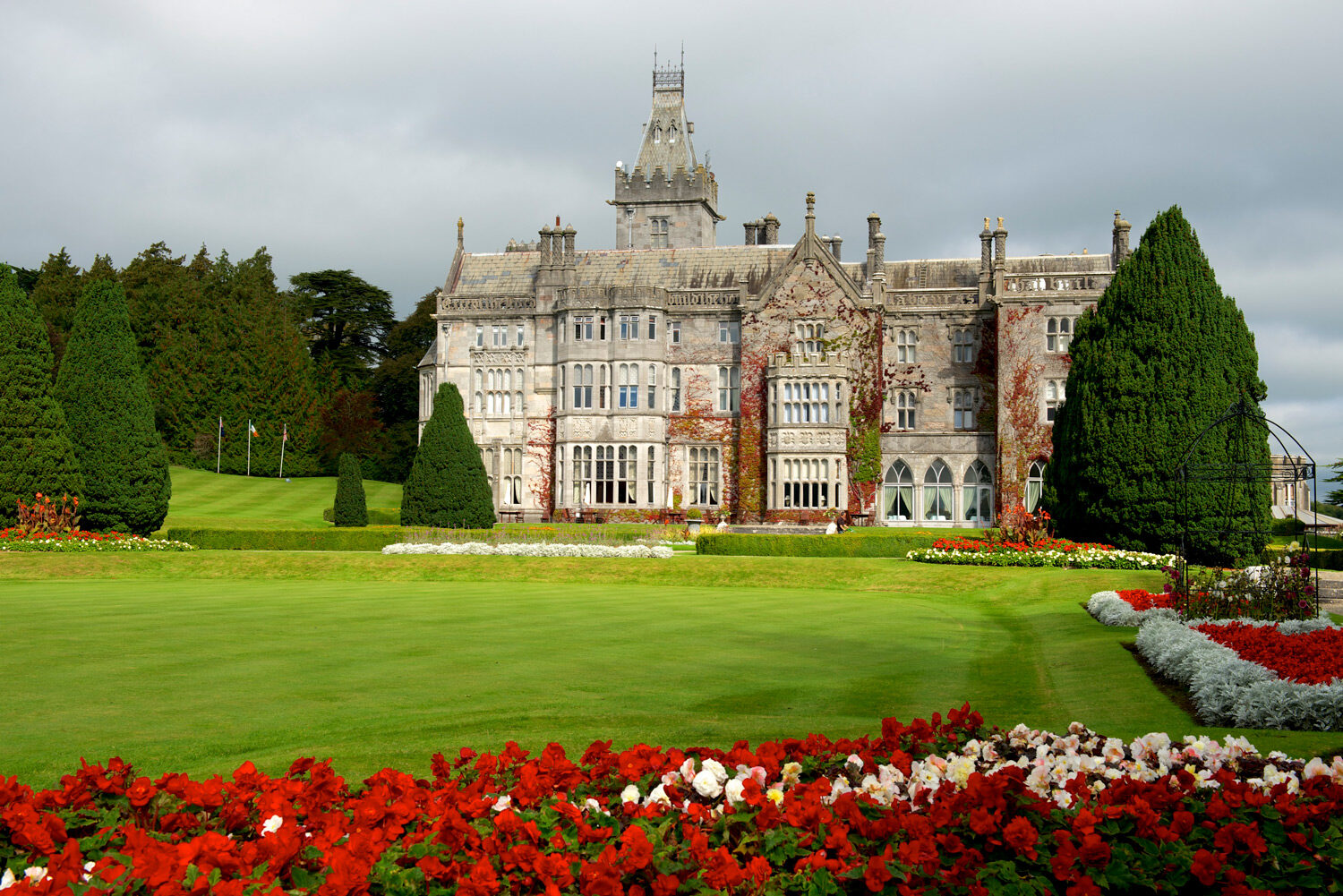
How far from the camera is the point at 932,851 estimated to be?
5.23 metres

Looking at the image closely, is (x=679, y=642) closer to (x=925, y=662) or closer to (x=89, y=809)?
(x=925, y=662)

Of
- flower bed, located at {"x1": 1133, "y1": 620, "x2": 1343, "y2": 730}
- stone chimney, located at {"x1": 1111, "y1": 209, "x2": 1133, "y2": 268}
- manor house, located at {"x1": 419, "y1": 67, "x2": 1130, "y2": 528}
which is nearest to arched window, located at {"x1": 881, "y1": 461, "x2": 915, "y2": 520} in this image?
manor house, located at {"x1": 419, "y1": 67, "x2": 1130, "y2": 528}

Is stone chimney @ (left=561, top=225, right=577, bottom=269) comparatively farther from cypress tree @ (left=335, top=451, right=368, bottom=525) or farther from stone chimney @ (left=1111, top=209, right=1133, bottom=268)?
stone chimney @ (left=1111, top=209, right=1133, bottom=268)

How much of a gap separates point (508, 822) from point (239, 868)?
3.97ft

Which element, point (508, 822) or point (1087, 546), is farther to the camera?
point (1087, 546)

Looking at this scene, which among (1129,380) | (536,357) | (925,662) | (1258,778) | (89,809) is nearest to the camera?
(89,809)

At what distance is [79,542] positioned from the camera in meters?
31.8

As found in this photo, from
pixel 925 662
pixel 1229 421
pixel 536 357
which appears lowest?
pixel 925 662

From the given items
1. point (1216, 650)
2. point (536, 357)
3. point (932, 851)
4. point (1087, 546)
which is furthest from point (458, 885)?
point (536, 357)

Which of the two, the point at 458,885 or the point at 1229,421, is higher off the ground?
the point at 1229,421

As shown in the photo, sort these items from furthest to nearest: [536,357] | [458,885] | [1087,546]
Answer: [536,357] → [1087,546] → [458,885]

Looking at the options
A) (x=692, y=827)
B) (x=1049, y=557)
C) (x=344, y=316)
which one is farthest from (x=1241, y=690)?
(x=344, y=316)

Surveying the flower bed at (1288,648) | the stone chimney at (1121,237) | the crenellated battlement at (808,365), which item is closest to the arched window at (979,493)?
the crenellated battlement at (808,365)

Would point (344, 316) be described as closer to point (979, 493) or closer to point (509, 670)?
point (979, 493)
